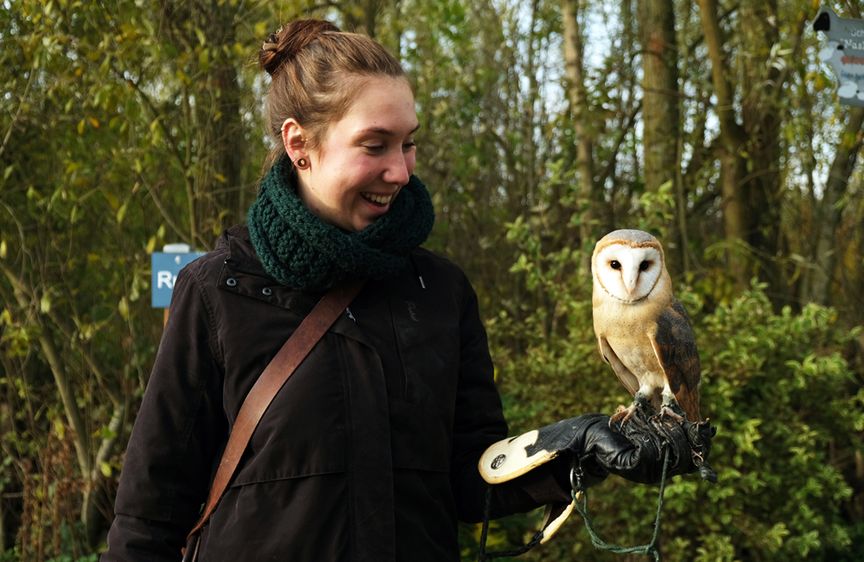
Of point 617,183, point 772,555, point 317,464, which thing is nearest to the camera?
point 317,464

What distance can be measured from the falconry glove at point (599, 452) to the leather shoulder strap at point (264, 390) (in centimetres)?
39

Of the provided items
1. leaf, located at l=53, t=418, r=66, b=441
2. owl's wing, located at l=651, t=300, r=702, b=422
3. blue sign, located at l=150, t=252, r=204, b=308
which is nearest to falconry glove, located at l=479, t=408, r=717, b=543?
owl's wing, located at l=651, t=300, r=702, b=422

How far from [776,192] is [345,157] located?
17.7 feet

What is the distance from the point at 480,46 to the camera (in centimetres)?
818

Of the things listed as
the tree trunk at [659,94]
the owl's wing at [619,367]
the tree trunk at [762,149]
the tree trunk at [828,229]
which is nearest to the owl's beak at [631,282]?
the owl's wing at [619,367]

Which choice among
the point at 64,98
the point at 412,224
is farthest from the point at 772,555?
the point at 64,98

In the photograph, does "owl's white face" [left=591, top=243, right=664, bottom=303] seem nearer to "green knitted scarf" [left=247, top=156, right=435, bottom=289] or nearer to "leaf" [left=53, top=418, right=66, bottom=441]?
"green knitted scarf" [left=247, top=156, right=435, bottom=289]

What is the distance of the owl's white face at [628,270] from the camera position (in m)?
1.79

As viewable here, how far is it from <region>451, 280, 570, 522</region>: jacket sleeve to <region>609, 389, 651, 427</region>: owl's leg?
22 centimetres

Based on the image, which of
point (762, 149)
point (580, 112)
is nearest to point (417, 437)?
point (580, 112)

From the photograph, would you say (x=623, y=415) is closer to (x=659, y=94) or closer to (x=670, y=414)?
(x=670, y=414)

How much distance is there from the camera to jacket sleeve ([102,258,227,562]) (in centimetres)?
171

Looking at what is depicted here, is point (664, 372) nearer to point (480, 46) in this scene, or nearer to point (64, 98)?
point (64, 98)

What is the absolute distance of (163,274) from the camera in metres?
3.88
